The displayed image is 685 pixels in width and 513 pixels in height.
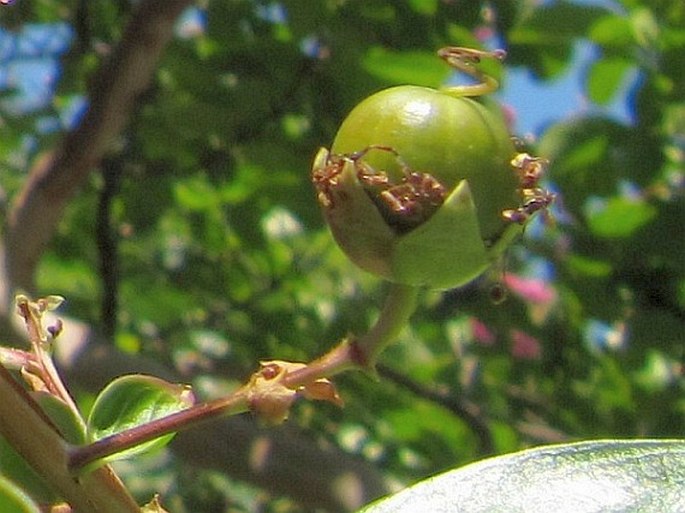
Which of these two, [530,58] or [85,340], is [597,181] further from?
[85,340]

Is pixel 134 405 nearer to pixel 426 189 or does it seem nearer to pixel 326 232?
pixel 426 189

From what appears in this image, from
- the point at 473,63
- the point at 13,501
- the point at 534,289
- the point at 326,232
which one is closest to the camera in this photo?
the point at 13,501

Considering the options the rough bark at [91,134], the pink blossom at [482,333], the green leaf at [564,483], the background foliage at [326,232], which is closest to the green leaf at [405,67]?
the background foliage at [326,232]

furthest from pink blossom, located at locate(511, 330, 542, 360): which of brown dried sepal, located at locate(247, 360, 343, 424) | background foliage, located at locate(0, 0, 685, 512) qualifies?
brown dried sepal, located at locate(247, 360, 343, 424)

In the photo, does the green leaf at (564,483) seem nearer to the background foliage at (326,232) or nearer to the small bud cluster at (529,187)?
the small bud cluster at (529,187)

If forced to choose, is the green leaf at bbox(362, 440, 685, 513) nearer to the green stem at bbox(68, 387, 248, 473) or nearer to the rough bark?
the green stem at bbox(68, 387, 248, 473)

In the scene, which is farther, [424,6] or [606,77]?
[606,77]

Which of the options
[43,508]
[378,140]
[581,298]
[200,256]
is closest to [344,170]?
[378,140]

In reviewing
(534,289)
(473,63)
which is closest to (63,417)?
(473,63)
